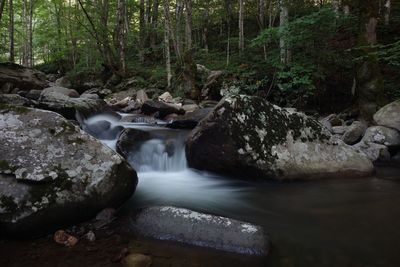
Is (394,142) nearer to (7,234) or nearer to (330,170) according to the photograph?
(330,170)

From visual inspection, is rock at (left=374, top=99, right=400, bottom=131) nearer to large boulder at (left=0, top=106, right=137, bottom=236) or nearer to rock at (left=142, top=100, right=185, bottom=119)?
rock at (left=142, top=100, right=185, bottom=119)

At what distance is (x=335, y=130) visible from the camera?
7.09 meters

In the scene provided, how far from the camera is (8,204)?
2955 millimetres

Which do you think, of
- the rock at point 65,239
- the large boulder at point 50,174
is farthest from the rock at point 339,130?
the rock at point 65,239

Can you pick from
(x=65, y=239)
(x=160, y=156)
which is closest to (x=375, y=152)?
(x=160, y=156)

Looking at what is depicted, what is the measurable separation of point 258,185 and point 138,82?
10684mm

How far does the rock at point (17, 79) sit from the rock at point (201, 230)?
10.5m

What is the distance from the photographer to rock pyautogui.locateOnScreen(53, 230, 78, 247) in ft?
9.63

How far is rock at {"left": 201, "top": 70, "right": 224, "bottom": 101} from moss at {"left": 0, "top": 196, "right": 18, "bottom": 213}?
8.95 m

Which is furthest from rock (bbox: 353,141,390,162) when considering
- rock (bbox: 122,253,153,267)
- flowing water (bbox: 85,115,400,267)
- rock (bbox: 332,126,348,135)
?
rock (bbox: 122,253,153,267)

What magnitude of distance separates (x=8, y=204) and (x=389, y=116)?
21.4ft

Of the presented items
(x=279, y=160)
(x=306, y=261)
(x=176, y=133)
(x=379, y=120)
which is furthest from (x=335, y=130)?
(x=306, y=261)

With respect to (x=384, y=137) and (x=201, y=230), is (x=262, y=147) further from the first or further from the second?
(x=384, y=137)

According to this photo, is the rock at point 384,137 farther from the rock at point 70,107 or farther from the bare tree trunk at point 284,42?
the rock at point 70,107
